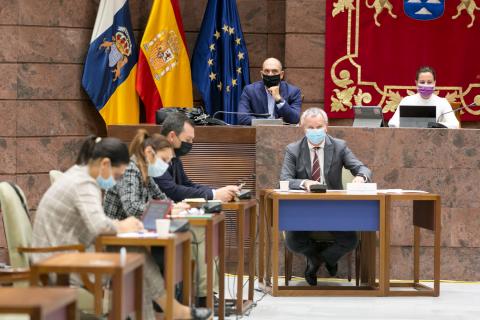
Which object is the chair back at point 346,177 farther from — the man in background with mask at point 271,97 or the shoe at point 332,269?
the man in background with mask at point 271,97

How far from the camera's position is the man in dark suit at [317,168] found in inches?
285

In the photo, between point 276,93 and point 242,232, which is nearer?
point 242,232

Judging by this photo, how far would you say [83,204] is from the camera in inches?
169

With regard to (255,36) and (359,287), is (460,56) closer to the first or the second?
(255,36)

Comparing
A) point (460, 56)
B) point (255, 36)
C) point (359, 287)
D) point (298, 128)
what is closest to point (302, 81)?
point (255, 36)

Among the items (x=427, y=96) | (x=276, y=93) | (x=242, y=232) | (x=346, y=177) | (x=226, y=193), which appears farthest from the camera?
(x=427, y=96)

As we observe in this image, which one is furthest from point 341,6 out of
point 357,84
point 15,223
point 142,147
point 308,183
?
point 15,223

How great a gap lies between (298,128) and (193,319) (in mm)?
3057

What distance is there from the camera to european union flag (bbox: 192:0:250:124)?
967cm

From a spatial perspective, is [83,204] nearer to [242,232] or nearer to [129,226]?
[129,226]

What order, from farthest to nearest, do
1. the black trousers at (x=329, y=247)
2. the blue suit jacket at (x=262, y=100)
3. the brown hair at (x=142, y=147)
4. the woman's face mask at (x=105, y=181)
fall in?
1. the blue suit jacket at (x=262, y=100)
2. the black trousers at (x=329, y=247)
3. the brown hair at (x=142, y=147)
4. the woman's face mask at (x=105, y=181)

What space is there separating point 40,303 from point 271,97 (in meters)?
5.81

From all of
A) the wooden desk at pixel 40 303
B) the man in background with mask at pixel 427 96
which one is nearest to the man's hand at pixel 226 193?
the man in background with mask at pixel 427 96

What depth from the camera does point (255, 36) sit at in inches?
396
